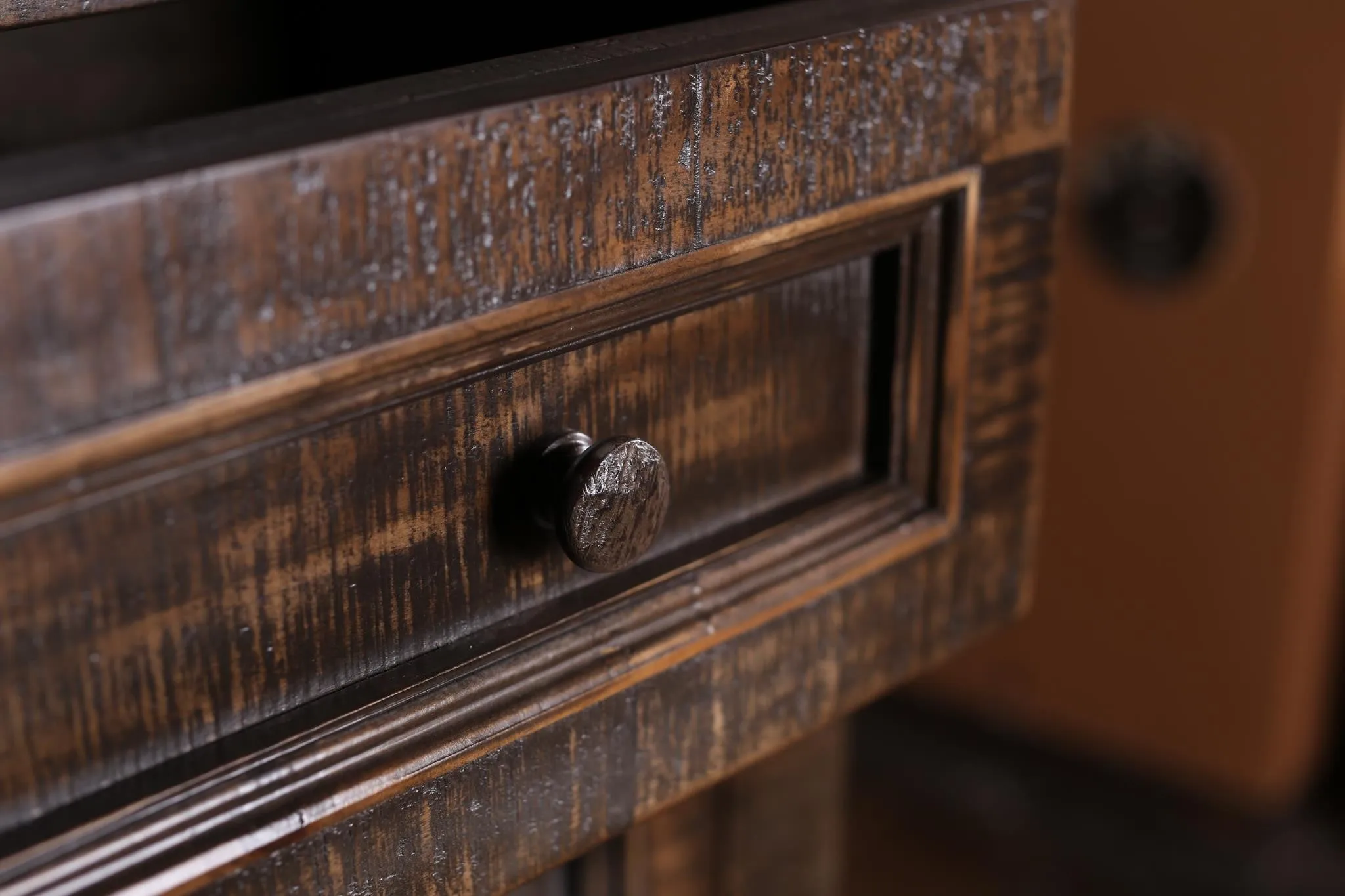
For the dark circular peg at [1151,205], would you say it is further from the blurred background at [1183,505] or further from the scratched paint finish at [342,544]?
the scratched paint finish at [342,544]

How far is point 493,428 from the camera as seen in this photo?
0.96 ft

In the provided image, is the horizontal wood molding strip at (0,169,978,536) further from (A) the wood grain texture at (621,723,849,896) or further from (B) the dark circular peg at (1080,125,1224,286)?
(B) the dark circular peg at (1080,125,1224,286)

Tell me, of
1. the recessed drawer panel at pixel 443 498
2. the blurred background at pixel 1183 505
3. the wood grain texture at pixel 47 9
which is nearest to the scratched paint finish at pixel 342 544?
the recessed drawer panel at pixel 443 498

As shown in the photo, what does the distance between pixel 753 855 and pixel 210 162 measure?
0.34 m

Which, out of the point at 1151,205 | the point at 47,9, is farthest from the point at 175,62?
the point at 1151,205

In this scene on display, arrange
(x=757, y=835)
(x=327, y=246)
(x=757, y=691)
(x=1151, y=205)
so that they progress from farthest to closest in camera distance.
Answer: (x=1151, y=205)
(x=757, y=835)
(x=757, y=691)
(x=327, y=246)

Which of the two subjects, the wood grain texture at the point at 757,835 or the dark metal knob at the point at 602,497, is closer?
the dark metal knob at the point at 602,497

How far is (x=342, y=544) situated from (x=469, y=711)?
4 centimetres

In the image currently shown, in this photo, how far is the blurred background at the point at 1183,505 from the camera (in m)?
0.91

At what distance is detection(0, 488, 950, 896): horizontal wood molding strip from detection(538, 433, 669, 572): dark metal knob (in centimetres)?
3

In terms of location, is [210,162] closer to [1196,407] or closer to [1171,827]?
[1196,407]

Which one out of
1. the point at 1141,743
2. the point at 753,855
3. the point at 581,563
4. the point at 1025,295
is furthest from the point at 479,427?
the point at 1141,743

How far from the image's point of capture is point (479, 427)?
29cm

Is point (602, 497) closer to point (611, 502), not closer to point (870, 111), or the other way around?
point (611, 502)
